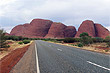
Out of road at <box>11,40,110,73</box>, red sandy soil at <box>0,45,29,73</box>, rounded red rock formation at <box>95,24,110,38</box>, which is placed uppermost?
rounded red rock formation at <box>95,24,110,38</box>

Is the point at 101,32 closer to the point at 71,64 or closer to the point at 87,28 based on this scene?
the point at 87,28

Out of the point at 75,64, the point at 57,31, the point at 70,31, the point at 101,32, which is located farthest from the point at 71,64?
the point at 70,31

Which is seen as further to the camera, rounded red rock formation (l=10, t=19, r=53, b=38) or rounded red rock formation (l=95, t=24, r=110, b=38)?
rounded red rock formation (l=10, t=19, r=53, b=38)

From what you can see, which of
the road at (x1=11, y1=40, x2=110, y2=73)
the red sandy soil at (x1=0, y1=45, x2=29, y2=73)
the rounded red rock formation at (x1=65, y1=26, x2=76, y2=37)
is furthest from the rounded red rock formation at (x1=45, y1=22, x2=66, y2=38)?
the road at (x1=11, y1=40, x2=110, y2=73)

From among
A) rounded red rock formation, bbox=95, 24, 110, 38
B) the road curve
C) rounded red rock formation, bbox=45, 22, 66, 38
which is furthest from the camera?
rounded red rock formation, bbox=45, 22, 66, 38

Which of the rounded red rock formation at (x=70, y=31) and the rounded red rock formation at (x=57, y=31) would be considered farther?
the rounded red rock formation at (x=70, y=31)

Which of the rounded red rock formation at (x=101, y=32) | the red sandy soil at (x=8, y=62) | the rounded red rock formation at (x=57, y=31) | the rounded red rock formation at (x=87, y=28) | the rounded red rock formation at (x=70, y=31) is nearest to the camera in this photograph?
the red sandy soil at (x=8, y=62)

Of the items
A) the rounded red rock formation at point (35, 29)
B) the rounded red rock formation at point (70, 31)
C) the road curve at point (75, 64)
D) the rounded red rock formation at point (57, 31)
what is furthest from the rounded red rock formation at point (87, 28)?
the road curve at point (75, 64)

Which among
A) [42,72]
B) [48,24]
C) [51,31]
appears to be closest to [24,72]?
[42,72]

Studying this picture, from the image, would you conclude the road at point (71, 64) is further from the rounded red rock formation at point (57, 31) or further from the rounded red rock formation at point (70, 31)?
the rounded red rock formation at point (70, 31)

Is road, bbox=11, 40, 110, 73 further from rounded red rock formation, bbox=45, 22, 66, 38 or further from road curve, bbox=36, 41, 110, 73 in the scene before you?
rounded red rock formation, bbox=45, 22, 66, 38

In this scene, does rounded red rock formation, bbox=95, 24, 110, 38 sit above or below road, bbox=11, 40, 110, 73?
above
